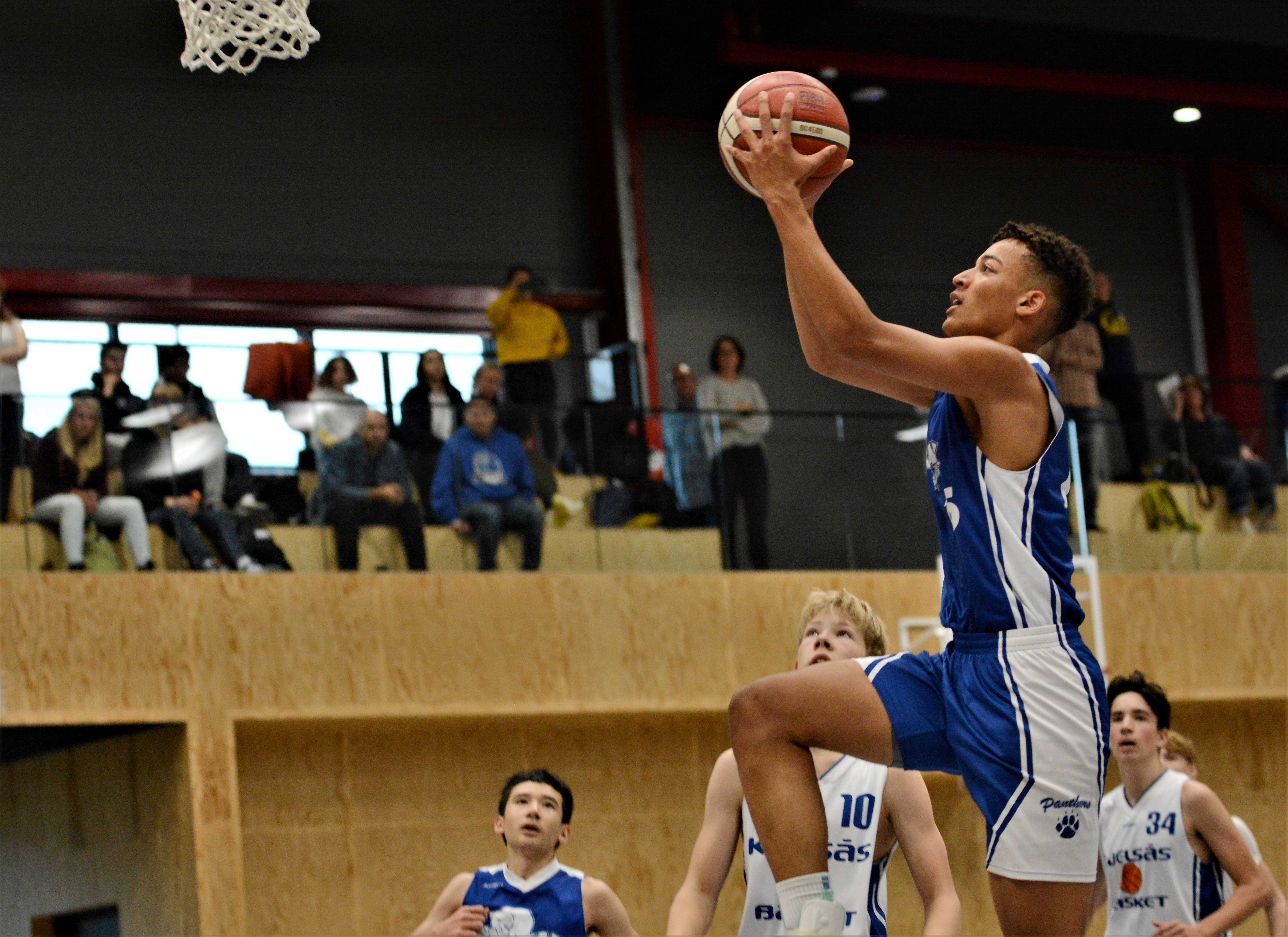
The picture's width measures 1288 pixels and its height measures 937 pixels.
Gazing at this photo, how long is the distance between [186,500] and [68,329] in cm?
445

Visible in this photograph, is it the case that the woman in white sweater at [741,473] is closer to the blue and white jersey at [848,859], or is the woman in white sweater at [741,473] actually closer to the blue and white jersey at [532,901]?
the blue and white jersey at [532,901]

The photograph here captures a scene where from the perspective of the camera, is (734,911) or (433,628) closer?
(433,628)

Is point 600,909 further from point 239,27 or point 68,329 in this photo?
point 68,329

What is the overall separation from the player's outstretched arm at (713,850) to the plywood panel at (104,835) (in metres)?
5.45

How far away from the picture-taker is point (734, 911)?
1091 centimetres

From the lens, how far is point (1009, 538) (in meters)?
3.67

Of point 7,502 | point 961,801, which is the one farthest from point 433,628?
point 961,801

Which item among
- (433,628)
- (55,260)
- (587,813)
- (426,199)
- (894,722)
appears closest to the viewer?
(894,722)

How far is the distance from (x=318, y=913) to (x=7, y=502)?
3014mm

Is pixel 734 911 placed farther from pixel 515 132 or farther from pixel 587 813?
pixel 515 132

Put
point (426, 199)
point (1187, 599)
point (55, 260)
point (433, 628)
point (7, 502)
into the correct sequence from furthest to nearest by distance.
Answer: point (426, 199) → point (55, 260) → point (1187, 599) → point (433, 628) → point (7, 502)

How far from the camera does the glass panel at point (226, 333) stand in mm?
13383

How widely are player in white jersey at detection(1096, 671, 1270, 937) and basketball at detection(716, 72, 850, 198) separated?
339 centimetres

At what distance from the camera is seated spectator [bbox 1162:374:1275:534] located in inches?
458
